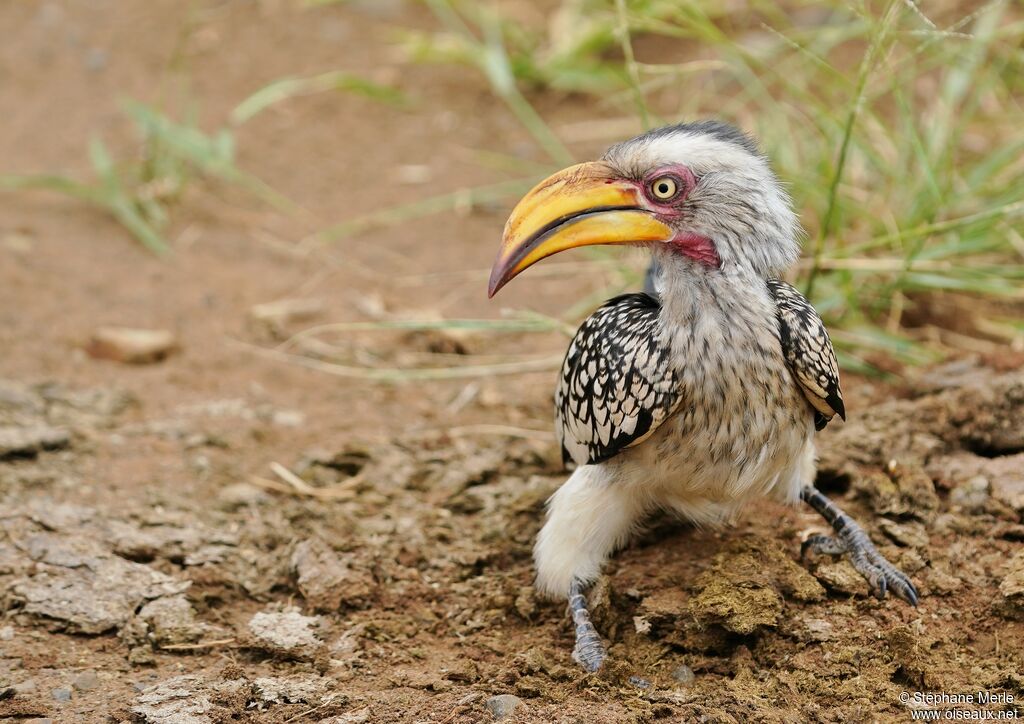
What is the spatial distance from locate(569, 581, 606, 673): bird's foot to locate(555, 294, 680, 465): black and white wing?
383 millimetres

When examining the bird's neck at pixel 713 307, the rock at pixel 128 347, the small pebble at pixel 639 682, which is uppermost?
the bird's neck at pixel 713 307

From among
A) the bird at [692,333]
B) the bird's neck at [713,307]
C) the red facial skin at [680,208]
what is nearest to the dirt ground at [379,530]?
the bird at [692,333]

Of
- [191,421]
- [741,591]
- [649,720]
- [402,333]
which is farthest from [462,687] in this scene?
[402,333]

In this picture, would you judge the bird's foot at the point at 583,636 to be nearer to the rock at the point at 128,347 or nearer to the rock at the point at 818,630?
the rock at the point at 818,630

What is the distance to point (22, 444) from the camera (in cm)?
370

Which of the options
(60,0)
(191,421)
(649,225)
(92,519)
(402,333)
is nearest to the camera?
(649,225)

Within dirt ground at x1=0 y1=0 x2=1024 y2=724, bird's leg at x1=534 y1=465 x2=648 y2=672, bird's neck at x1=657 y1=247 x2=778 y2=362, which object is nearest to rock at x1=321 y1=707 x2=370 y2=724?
dirt ground at x1=0 y1=0 x2=1024 y2=724

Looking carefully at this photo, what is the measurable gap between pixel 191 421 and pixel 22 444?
2.01 ft

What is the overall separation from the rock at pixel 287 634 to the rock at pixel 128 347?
6.06 feet

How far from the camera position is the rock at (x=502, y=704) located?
2609 mm

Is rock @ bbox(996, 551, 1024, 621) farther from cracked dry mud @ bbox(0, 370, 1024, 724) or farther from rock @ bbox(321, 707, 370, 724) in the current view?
rock @ bbox(321, 707, 370, 724)

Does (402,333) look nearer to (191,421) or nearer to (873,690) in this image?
(191,421)

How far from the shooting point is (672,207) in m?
2.90

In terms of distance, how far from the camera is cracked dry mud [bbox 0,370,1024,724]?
2.68 metres
